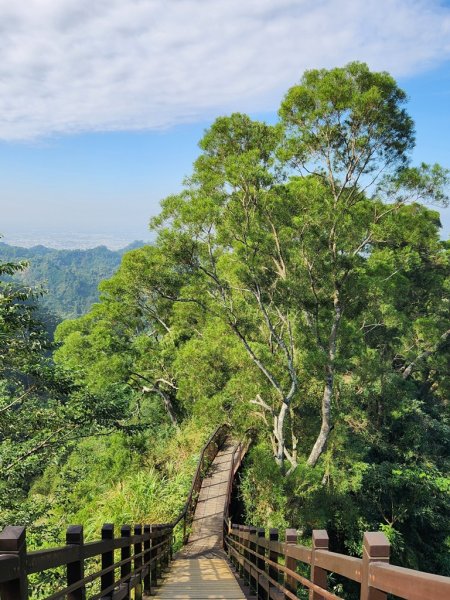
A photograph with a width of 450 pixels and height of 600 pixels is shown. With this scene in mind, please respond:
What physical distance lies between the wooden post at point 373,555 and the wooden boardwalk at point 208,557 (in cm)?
399

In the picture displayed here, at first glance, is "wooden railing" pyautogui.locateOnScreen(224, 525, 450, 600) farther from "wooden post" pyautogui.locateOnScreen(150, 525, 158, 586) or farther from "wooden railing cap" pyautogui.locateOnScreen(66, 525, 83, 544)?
"wooden post" pyautogui.locateOnScreen(150, 525, 158, 586)

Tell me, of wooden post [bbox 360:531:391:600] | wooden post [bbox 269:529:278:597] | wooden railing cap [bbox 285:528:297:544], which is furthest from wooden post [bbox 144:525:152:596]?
wooden post [bbox 360:531:391:600]

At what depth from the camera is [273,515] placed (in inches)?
413

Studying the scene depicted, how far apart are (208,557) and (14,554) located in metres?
9.16

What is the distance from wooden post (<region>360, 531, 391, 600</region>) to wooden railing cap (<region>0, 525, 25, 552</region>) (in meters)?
1.21

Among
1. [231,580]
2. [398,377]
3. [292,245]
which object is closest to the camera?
[231,580]

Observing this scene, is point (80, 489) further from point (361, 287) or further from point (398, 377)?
point (398, 377)

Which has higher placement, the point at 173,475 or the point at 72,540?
the point at 72,540

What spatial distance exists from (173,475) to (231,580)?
742 cm

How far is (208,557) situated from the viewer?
31.7 ft

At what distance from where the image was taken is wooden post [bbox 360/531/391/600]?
1.51m

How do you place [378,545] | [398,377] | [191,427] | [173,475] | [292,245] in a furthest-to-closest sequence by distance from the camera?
[398,377] → [191,427] → [173,475] → [292,245] → [378,545]

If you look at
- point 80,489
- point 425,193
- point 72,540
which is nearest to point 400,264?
point 425,193

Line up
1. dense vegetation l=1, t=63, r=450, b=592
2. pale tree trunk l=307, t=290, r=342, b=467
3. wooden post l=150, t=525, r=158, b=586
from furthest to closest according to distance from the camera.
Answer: pale tree trunk l=307, t=290, r=342, b=467 < dense vegetation l=1, t=63, r=450, b=592 < wooden post l=150, t=525, r=158, b=586
